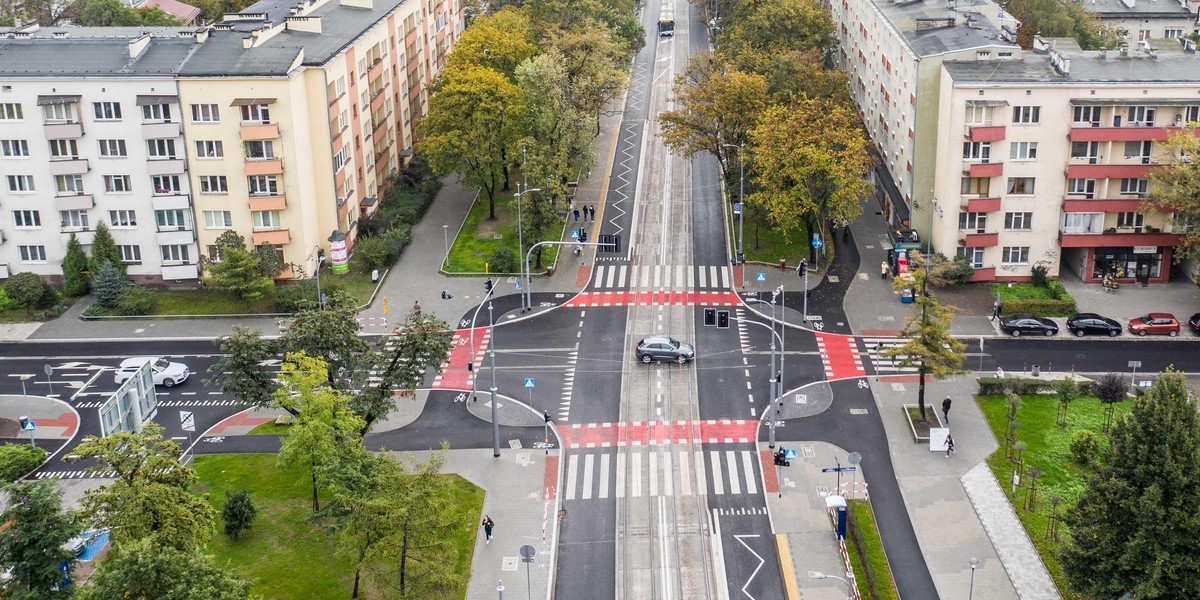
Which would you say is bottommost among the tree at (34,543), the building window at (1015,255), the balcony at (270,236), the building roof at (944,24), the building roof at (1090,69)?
the building window at (1015,255)

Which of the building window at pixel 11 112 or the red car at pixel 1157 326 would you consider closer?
the red car at pixel 1157 326

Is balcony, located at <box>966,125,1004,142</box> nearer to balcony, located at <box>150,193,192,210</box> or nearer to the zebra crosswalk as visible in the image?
the zebra crosswalk

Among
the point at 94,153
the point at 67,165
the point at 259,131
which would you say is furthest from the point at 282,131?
the point at 67,165

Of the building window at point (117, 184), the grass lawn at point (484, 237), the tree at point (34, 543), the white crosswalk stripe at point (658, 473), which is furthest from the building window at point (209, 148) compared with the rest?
the tree at point (34, 543)

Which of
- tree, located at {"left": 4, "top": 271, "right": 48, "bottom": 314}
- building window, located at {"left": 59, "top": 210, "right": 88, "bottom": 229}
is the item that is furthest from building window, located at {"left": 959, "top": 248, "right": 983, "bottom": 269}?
tree, located at {"left": 4, "top": 271, "right": 48, "bottom": 314}

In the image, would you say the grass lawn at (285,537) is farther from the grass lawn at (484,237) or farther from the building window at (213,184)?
→ the grass lawn at (484,237)

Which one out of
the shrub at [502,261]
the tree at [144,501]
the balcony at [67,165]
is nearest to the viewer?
the tree at [144,501]
